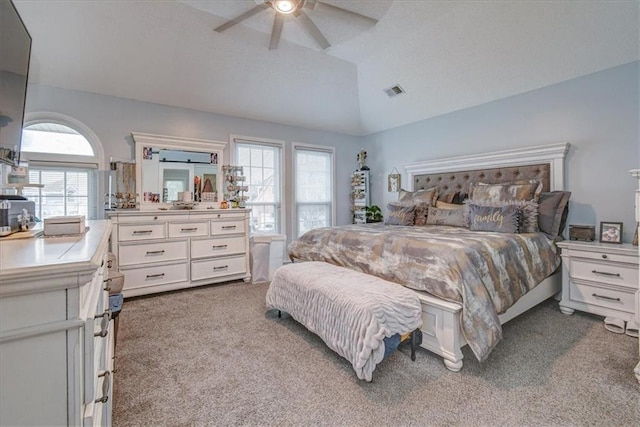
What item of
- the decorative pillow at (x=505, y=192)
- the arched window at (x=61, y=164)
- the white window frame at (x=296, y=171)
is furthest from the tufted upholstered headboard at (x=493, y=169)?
the arched window at (x=61, y=164)

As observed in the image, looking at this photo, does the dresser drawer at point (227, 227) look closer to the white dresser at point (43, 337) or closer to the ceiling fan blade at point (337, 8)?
the ceiling fan blade at point (337, 8)

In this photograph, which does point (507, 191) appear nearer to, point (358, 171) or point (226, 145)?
point (358, 171)

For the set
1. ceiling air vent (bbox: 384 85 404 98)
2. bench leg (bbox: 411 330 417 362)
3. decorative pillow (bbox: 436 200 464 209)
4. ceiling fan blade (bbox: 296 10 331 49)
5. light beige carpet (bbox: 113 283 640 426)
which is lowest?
light beige carpet (bbox: 113 283 640 426)

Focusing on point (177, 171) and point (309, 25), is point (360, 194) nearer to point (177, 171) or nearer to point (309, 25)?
point (177, 171)

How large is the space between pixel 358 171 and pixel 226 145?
234cm

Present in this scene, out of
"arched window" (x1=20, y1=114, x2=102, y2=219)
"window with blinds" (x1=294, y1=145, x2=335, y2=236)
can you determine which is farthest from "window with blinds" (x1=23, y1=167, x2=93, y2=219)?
"window with blinds" (x1=294, y1=145, x2=335, y2=236)

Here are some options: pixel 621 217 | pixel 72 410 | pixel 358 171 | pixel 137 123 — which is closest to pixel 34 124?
pixel 137 123

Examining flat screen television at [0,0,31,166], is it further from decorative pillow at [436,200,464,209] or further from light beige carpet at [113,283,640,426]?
decorative pillow at [436,200,464,209]

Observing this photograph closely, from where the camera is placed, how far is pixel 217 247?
3793mm

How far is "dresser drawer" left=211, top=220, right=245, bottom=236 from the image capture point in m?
3.77

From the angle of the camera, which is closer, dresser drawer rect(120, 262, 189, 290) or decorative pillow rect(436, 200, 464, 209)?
dresser drawer rect(120, 262, 189, 290)

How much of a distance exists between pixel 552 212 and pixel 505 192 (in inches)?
17.9

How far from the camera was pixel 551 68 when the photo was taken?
314 centimetres

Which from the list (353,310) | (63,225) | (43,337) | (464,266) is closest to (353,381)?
(353,310)
